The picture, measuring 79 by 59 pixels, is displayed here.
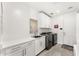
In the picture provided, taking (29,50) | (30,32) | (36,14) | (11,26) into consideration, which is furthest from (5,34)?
(36,14)

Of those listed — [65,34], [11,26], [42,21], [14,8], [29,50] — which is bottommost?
[29,50]

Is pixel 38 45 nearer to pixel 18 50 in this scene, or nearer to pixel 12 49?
pixel 18 50

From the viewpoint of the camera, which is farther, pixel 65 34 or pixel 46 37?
pixel 46 37

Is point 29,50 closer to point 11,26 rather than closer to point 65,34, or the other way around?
point 11,26

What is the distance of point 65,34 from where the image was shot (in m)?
1.71

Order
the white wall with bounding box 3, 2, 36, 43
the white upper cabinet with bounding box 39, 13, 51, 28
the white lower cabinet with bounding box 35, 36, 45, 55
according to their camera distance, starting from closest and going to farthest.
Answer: the white wall with bounding box 3, 2, 36, 43
the white lower cabinet with bounding box 35, 36, 45, 55
the white upper cabinet with bounding box 39, 13, 51, 28

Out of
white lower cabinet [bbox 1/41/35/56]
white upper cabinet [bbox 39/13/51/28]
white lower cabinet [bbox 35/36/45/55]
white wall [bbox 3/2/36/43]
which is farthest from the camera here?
white upper cabinet [bbox 39/13/51/28]

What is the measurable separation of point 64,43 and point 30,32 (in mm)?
969

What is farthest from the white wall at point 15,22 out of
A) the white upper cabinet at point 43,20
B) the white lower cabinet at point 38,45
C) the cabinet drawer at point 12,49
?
the white upper cabinet at point 43,20

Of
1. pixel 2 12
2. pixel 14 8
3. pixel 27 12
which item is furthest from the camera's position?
pixel 27 12

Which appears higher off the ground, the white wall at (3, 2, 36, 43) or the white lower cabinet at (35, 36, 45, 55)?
the white wall at (3, 2, 36, 43)

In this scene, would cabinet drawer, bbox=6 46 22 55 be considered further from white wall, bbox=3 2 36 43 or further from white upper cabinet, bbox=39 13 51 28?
white upper cabinet, bbox=39 13 51 28

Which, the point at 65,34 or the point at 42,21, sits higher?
the point at 42,21

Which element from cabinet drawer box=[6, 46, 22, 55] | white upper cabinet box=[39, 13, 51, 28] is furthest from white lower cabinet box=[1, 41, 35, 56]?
white upper cabinet box=[39, 13, 51, 28]
